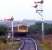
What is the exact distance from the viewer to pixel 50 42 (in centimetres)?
1647

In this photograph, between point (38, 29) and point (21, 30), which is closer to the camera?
point (21, 30)

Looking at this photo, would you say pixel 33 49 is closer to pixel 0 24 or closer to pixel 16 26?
pixel 0 24

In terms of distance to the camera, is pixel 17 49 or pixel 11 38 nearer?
pixel 17 49

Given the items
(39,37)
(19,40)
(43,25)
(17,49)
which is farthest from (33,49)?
(43,25)

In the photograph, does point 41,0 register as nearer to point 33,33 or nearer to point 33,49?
point 33,49

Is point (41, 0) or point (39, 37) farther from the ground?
point (41, 0)

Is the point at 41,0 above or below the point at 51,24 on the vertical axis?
above

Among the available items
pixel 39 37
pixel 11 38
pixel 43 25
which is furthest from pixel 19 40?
pixel 43 25

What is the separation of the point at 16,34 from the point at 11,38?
30.1 inches

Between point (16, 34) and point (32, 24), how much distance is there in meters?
1.53

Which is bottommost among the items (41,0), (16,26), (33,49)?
(33,49)

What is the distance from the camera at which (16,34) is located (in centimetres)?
1969

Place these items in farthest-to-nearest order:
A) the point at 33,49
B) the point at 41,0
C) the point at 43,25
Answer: the point at 43,25, the point at 33,49, the point at 41,0

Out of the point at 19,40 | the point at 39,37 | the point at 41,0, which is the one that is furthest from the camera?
the point at 39,37
